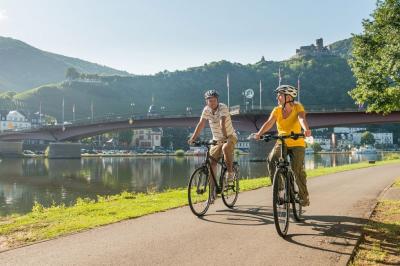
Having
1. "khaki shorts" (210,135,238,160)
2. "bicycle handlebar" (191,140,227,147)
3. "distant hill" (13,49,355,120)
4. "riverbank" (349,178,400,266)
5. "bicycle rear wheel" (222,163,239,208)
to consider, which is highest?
"distant hill" (13,49,355,120)

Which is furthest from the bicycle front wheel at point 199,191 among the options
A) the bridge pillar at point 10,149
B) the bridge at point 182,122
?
the bridge pillar at point 10,149

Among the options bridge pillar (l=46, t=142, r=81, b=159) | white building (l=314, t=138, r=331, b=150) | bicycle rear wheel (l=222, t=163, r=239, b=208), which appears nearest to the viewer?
bicycle rear wheel (l=222, t=163, r=239, b=208)

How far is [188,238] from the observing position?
6.32m

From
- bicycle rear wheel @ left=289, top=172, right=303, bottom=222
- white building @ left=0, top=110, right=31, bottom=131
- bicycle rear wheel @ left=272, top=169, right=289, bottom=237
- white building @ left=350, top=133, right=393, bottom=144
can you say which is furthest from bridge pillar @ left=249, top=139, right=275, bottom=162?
white building @ left=350, top=133, right=393, bottom=144

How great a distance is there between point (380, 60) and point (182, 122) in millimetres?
65243

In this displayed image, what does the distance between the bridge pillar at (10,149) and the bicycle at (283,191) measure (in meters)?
106

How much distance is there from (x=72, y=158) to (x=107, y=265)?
3567 inches

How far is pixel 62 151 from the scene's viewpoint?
92188 mm

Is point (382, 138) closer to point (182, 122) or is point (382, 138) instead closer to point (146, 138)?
point (146, 138)

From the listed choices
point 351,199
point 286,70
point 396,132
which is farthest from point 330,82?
point 351,199

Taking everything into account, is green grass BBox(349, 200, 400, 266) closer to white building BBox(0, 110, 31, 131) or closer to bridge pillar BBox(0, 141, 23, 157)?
bridge pillar BBox(0, 141, 23, 157)

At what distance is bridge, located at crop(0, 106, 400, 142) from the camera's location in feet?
208

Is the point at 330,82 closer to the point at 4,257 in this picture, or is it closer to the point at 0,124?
the point at 0,124

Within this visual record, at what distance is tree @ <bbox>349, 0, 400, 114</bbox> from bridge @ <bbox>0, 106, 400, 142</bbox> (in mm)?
44811
